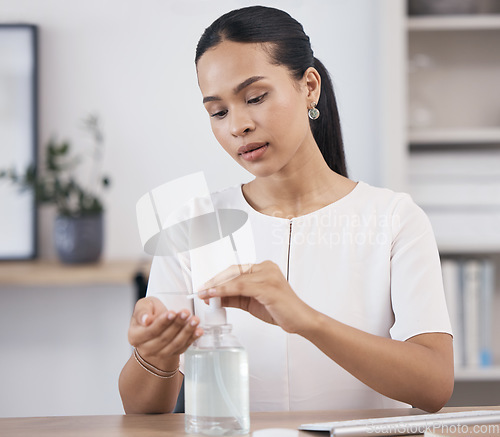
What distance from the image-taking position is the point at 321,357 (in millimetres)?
1012

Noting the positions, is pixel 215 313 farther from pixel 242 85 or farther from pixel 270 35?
pixel 270 35

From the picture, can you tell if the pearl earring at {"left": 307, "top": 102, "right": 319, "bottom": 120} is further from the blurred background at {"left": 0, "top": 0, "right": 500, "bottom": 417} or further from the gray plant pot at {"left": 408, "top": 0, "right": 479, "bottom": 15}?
the gray plant pot at {"left": 408, "top": 0, "right": 479, "bottom": 15}

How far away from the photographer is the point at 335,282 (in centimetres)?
103

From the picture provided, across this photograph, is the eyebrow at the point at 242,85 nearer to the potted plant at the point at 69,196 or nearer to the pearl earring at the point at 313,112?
the pearl earring at the point at 313,112

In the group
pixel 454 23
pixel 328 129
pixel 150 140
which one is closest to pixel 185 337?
pixel 328 129

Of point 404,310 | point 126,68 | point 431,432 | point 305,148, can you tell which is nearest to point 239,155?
point 305,148

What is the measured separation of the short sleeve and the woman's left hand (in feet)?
0.87

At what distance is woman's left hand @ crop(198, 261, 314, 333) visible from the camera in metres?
0.69

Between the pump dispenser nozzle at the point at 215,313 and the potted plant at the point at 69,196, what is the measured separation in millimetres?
1124

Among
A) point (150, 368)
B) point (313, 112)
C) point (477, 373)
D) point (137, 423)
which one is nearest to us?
point (137, 423)

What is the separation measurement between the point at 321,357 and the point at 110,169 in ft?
Answer: 3.58

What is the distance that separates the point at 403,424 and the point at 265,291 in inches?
8.4

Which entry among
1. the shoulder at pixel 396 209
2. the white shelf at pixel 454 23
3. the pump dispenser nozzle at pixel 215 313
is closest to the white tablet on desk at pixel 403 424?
the pump dispenser nozzle at pixel 215 313

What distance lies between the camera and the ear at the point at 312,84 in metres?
1.02
